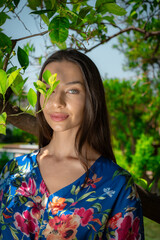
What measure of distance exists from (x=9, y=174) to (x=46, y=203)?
0.25 metres

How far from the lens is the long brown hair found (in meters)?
1.01

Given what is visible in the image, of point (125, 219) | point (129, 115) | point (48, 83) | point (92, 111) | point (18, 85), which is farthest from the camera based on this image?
point (129, 115)

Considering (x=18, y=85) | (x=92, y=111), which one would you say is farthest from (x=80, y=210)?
(x=18, y=85)

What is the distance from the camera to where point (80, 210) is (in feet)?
2.95

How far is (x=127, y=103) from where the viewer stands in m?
7.02

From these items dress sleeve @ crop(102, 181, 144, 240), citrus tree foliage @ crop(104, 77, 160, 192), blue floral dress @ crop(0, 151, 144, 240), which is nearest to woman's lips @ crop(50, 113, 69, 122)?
blue floral dress @ crop(0, 151, 144, 240)

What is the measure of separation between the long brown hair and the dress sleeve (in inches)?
6.8

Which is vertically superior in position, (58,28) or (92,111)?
(58,28)

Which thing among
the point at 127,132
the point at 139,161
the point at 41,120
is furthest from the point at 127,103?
the point at 41,120

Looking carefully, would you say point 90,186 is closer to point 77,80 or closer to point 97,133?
point 97,133

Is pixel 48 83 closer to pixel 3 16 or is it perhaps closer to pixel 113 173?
pixel 3 16

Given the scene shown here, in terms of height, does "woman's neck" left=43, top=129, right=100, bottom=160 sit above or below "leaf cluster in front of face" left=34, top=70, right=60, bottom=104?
below

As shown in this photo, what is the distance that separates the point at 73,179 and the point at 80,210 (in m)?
0.11

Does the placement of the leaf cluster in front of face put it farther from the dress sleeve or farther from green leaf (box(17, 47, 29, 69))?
the dress sleeve
